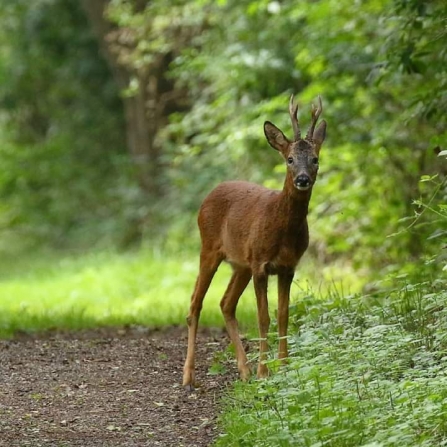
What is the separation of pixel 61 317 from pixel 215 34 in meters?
7.78

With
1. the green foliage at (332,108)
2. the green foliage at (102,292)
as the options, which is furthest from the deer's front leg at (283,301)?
the green foliage at (332,108)

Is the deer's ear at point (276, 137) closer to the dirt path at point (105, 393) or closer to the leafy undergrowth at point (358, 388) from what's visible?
the leafy undergrowth at point (358, 388)

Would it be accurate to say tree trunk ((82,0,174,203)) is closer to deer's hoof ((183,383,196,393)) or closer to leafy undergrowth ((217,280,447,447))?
deer's hoof ((183,383,196,393))

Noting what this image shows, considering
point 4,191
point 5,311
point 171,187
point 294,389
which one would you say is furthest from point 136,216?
point 294,389

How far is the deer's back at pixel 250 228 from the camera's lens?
7.08 metres

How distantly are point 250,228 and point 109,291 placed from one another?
28.2 feet

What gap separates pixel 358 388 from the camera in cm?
539

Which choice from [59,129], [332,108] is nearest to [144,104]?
[59,129]

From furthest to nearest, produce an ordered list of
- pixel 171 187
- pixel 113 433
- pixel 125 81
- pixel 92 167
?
pixel 92 167 < pixel 125 81 < pixel 171 187 < pixel 113 433

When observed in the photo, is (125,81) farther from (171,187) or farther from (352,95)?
(352,95)

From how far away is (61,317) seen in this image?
1047cm

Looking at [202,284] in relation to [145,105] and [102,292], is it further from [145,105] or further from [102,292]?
[145,105]

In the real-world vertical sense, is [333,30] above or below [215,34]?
below

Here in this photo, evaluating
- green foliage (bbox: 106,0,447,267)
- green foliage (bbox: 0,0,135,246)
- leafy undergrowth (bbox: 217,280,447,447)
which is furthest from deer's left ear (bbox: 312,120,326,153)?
green foliage (bbox: 0,0,135,246)
